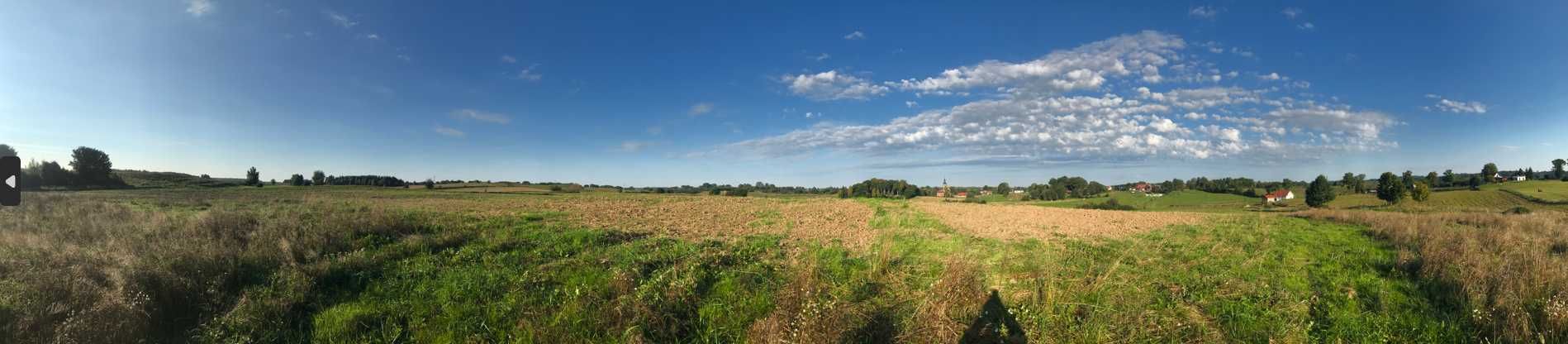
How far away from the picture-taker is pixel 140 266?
579cm

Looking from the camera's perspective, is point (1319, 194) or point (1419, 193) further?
point (1319, 194)

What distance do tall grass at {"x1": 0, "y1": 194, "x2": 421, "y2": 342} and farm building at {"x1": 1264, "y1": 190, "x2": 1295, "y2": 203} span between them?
95284 millimetres

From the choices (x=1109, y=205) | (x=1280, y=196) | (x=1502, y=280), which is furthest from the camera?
(x=1280, y=196)

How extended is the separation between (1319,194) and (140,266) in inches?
3324

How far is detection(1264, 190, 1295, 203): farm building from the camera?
226ft

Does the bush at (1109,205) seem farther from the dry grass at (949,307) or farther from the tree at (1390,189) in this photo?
the dry grass at (949,307)

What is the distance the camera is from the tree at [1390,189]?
5014 cm

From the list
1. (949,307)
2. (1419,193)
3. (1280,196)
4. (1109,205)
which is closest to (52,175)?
(949,307)

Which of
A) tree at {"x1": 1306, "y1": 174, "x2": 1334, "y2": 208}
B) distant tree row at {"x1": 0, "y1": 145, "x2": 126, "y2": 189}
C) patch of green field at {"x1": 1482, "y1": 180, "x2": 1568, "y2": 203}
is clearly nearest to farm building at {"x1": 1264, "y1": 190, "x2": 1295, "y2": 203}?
tree at {"x1": 1306, "y1": 174, "x2": 1334, "y2": 208}

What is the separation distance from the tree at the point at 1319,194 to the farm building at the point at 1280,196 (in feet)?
34.0

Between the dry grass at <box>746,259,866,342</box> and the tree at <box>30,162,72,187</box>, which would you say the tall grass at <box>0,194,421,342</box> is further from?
the tree at <box>30,162,72,187</box>

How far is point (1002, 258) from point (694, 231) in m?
7.81

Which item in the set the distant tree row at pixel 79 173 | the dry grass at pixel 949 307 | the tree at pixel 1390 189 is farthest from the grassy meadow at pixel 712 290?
the tree at pixel 1390 189

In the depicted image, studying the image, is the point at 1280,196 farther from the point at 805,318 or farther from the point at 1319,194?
the point at 805,318
